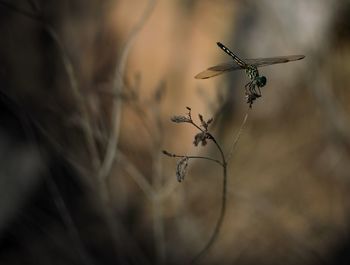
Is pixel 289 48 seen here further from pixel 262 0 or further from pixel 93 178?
pixel 93 178

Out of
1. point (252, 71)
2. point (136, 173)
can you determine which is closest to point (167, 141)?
point (136, 173)

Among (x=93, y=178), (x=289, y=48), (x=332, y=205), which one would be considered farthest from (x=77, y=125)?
(x=332, y=205)

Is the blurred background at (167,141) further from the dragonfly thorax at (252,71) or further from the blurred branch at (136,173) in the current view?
the dragonfly thorax at (252,71)

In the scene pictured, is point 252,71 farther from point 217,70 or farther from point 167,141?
point 167,141

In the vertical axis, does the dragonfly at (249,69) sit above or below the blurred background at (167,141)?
below

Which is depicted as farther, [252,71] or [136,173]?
[136,173]

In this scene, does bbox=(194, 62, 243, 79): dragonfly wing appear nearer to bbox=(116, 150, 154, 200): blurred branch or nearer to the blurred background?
the blurred background

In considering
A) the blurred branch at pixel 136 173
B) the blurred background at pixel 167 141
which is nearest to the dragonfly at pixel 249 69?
the blurred background at pixel 167 141

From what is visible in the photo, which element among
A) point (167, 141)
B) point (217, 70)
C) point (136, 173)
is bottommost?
point (217, 70)

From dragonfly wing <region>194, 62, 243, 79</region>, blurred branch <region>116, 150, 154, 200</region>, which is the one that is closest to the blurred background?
blurred branch <region>116, 150, 154, 200</region>
